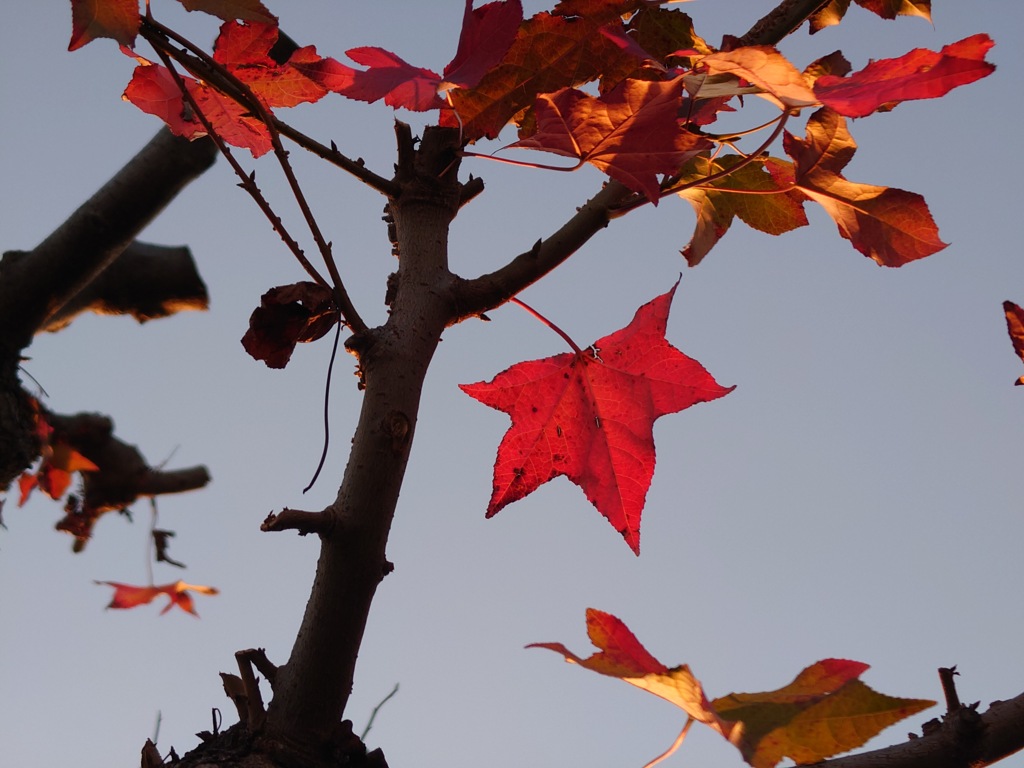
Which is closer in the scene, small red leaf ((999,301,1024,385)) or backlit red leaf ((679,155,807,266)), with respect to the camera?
small red leaf ((999,301,1024,385))

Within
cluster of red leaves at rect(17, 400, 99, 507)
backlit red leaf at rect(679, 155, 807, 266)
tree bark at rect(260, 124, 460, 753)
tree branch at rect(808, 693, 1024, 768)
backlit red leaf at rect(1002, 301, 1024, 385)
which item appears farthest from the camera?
cluster of red leaves at rect(17, 400, 99, 507)

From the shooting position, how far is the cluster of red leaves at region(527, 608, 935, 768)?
0.47 meters

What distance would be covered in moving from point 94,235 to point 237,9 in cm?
127

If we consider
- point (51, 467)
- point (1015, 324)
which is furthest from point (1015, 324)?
point (51, 467)

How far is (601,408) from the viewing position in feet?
2.52

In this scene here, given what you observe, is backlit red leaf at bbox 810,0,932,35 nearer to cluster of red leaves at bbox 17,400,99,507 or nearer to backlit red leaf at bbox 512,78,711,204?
backlit red leaf at bbox 512,78,711,204

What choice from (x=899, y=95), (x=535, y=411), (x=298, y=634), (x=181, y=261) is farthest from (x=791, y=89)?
(x=181, y=261)

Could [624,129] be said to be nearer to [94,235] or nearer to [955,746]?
[955,746]

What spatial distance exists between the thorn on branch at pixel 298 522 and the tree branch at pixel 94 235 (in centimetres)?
142

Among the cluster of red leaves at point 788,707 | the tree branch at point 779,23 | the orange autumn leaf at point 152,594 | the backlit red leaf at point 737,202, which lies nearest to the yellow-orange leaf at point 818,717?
the cluster of red leaves at point 788,707

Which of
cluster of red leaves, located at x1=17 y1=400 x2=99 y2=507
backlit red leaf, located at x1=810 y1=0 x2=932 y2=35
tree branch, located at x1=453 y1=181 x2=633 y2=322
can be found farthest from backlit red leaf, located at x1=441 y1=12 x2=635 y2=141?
cluster of red leaves, located at x1=17 y1=400 x2=99 y2=507

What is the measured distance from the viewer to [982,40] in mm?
525

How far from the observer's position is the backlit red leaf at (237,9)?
634 mm

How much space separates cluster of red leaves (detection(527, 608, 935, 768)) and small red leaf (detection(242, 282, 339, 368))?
315 mm
